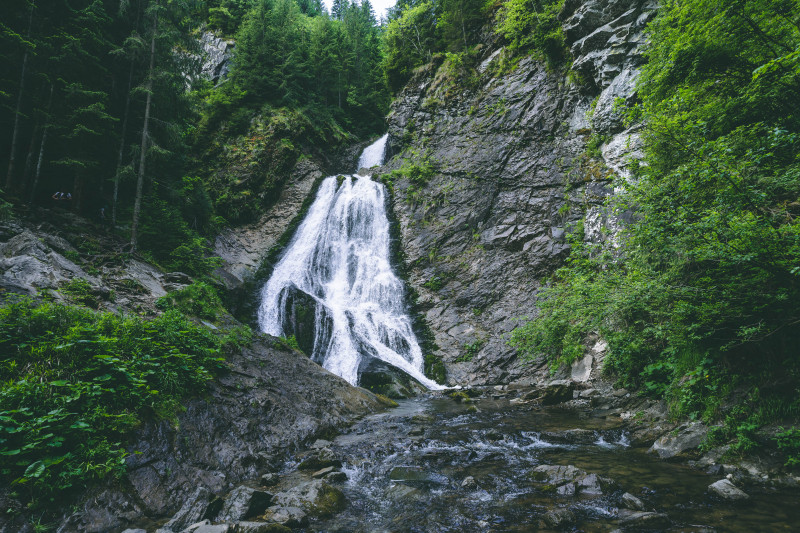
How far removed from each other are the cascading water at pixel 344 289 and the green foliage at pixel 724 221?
1100 cm

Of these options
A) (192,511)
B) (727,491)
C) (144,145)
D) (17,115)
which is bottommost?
(192,511)

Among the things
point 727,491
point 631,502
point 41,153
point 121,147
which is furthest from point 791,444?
point 121,147

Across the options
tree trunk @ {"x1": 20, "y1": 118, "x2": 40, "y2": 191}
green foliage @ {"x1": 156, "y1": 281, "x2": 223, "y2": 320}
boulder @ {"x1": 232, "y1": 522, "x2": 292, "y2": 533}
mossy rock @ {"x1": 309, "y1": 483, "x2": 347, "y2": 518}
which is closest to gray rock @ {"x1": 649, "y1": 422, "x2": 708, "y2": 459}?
mossy rock @ {"x1": 309, "y1": 483, "x2": 347, "y2": 518}

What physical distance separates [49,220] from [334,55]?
32746 millimetres

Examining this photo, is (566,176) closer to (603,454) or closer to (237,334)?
(603,454)

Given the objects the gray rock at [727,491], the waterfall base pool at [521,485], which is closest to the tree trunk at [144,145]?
the waterfall base pool at [521,485]

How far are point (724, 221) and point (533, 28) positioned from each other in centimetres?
2475

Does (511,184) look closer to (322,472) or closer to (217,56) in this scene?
(322,472)

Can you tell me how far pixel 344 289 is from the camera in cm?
2153

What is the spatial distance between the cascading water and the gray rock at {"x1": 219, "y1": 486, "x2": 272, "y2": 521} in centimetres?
1034

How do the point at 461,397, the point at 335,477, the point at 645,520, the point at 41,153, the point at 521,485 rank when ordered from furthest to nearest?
the point at 41,153, the point at 461,397, the point at 335,477, the point at 521,485, the point at 645,520

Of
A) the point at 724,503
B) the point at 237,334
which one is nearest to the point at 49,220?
the point at 237,334

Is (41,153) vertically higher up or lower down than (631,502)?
higher up

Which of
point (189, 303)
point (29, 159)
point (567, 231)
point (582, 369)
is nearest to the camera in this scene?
point (189, 303)
